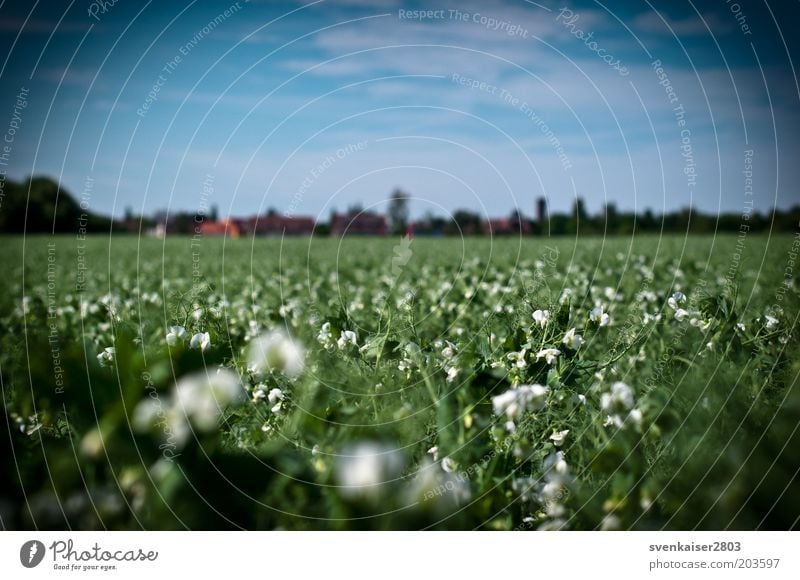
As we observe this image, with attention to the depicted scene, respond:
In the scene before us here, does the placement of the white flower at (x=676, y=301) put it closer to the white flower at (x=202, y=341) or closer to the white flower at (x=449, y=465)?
the white flower at (x=449, y=465)

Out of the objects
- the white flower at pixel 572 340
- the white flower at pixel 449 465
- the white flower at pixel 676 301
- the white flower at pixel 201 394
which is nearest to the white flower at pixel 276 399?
the white flower at pixel 449 465

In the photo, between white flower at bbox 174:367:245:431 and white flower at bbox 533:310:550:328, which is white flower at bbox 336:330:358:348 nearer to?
white flower at bbox 533:310:550:328

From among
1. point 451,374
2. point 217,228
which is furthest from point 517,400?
point 217,228

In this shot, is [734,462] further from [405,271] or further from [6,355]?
[405,271]

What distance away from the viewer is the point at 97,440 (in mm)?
1588

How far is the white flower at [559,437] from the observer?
9.77 ft

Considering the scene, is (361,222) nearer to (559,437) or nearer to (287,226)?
(287,226)

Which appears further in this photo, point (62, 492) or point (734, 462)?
point (734, 462)

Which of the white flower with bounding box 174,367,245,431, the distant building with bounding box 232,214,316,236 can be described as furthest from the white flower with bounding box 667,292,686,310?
the distant building with bounding box 232,214,316,236

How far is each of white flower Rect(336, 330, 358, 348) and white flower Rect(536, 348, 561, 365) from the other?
1036 millimetres

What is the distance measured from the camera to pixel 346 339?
392 centimetres

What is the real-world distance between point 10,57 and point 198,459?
127 inches

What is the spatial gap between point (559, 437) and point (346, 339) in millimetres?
1376
